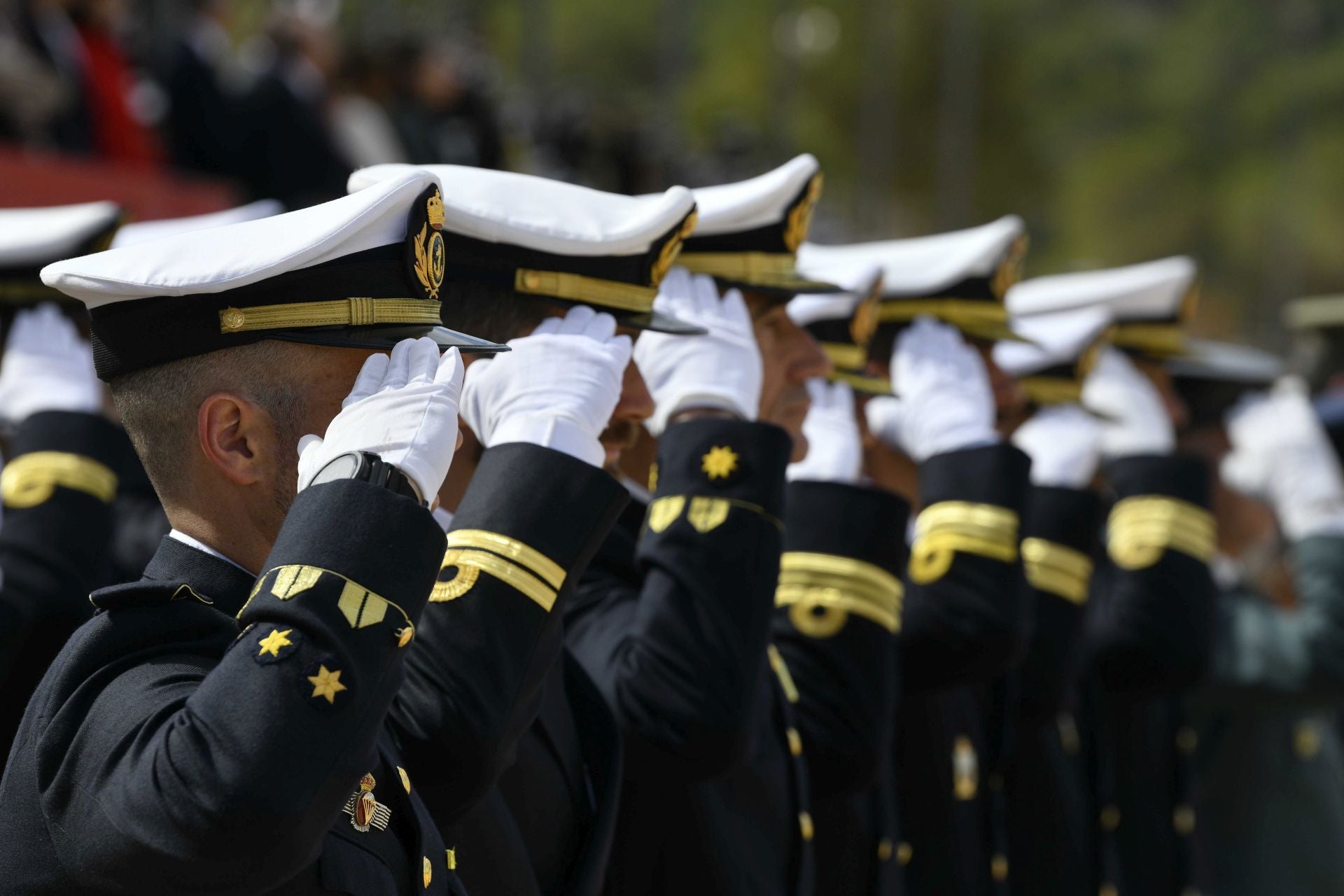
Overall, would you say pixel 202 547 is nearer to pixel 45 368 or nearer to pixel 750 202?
pixel 750 202

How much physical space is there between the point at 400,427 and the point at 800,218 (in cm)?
151

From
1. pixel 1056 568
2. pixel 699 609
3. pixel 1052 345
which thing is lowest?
pixel 699 609

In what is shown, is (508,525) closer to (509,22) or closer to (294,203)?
(294,203)

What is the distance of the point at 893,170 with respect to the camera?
30.6 m

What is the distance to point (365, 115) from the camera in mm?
9727

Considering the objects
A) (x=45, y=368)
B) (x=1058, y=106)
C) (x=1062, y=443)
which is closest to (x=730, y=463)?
(x=45, y=368)

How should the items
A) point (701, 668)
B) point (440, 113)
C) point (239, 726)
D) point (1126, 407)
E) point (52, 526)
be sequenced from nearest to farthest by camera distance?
point (239, 726) → point (701, 668) → point (52, 526) → point (1126, 407) → point (440, 113)

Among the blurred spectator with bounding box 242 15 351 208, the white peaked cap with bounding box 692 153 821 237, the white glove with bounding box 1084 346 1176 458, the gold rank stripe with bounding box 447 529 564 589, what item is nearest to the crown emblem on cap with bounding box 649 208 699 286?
the white peaked cap with bounding box 692 153 821 237

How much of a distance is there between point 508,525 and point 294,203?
6.75 metres

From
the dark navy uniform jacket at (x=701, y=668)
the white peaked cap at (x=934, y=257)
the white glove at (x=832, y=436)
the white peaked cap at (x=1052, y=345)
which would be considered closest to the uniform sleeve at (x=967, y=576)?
the white glove at (x=832, y=436)

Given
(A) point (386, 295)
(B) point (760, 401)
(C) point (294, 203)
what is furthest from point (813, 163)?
(C) point (294, 203)

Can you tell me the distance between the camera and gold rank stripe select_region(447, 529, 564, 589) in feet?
7.25

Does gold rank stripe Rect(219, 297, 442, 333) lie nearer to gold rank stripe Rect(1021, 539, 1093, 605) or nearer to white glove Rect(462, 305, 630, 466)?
white glove Rect(462, 305, 630, 466)

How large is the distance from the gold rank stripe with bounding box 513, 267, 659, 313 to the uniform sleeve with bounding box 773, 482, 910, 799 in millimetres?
662
